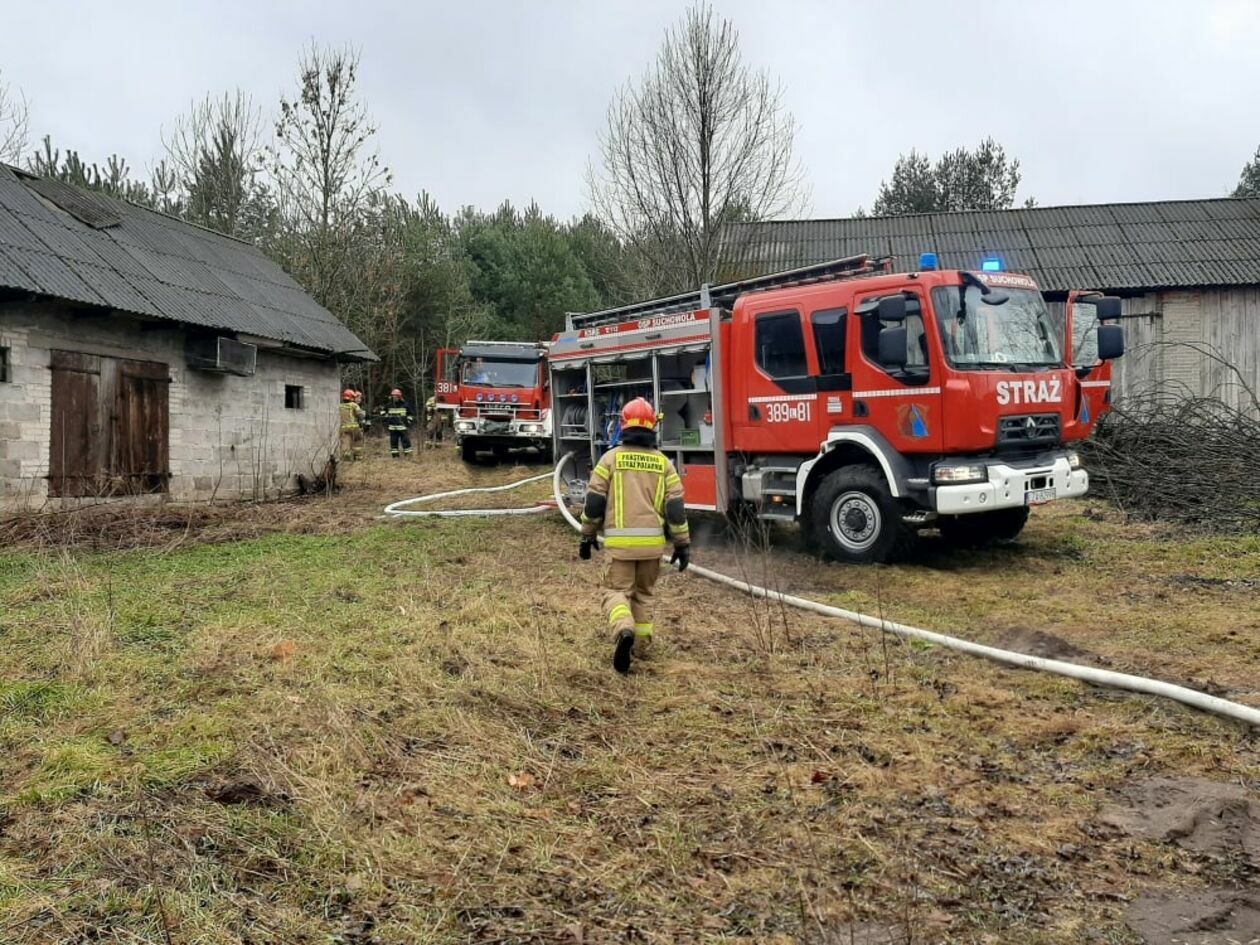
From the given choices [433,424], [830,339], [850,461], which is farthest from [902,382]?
[433,424]

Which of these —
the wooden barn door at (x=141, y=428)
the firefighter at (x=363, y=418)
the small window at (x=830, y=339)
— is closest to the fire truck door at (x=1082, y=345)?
the small window at (x=830, y=339)

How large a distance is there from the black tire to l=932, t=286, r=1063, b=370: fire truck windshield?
1602 mm

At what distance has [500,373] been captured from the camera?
A: 770 inches

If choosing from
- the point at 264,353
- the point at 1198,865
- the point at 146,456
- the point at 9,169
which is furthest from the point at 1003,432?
the point at 9,169

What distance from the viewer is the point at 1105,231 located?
19.2 metres

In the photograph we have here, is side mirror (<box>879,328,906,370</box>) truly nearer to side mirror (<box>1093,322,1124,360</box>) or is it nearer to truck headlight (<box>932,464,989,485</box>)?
truck headlight (<box>932,464,989,485</box>)

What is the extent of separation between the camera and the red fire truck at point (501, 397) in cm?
1931

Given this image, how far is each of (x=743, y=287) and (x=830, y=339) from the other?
1.53 meters

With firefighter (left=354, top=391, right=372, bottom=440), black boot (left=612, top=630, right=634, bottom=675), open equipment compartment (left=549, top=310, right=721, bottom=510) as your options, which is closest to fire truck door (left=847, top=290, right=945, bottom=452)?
open equipment compartment (left=549, top=310, right=721, bottom=510)

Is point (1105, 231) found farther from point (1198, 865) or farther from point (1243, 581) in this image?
point (1198, 865)

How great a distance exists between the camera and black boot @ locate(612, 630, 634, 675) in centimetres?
510

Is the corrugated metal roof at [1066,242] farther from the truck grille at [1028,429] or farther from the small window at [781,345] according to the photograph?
the small window at [781,345]

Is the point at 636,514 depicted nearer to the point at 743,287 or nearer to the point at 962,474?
the point at 962,474

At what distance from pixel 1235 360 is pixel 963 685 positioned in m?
15.7
